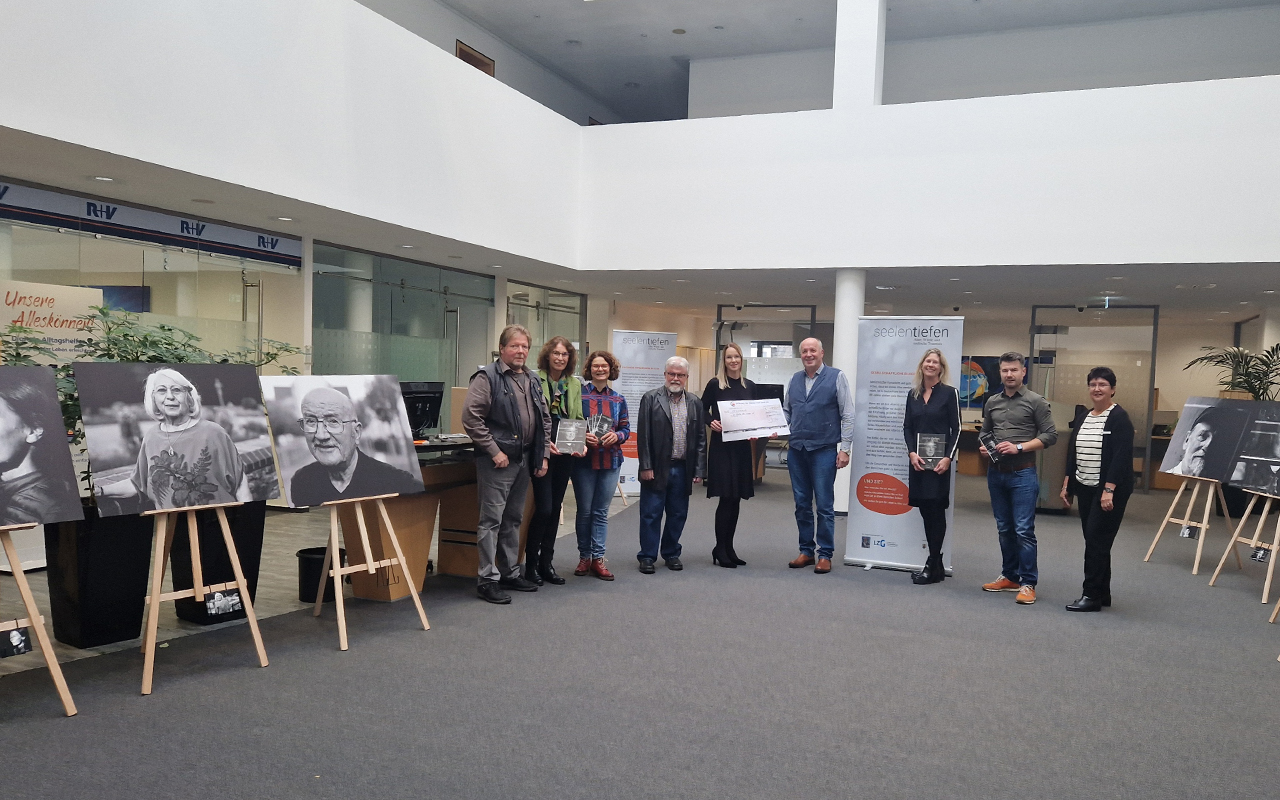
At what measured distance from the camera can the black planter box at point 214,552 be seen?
5.02 meters

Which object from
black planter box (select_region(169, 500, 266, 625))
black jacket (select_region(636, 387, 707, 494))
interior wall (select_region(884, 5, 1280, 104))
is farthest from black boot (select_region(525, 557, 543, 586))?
interior wall (select_region(884, 5, 1280, 104))

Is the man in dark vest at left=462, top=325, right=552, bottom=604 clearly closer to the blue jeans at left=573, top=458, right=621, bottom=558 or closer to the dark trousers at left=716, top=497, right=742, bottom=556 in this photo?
the blue jeans at left=573, top=458, right=621, bottom=558

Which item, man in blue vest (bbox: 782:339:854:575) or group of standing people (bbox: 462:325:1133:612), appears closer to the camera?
group of standing people (bbox: 462:325:1133:612)

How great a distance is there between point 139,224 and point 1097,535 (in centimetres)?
815

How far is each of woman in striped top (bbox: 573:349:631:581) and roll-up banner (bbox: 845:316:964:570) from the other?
2135 millimetres

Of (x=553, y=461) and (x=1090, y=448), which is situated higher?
(x=1090, y=448)

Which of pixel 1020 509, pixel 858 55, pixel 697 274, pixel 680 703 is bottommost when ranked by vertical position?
pixel 680 703

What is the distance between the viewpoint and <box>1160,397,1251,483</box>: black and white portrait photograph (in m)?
6.95

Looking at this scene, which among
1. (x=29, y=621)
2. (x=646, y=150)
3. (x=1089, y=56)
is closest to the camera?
(x=29, y=621)

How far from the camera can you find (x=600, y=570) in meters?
6.48

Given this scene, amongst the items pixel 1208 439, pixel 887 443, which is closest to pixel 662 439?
pixel 887 443

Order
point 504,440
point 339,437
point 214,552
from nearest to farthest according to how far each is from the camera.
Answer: point 339,437, point 214,552, point 504,440

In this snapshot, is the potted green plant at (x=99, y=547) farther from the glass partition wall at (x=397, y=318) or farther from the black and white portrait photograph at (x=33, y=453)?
the glass partition wall at (x=397, y=318)

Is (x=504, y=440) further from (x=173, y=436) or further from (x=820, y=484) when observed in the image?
(x=820, y=484)
